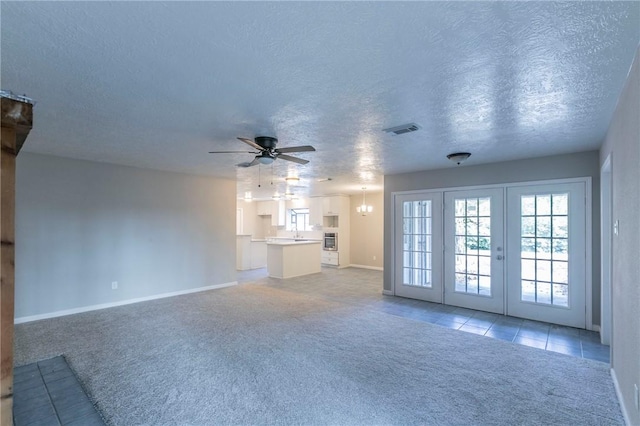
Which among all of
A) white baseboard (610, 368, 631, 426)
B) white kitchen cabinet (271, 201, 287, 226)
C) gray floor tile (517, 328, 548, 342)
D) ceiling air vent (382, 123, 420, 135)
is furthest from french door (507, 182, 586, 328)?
white kitchen cabinet (271, 201, 287, 226)

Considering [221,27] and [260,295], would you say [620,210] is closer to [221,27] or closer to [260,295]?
[221,27]

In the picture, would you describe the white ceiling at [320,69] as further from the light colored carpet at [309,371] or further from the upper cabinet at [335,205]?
the upper cabinet at [335,205]

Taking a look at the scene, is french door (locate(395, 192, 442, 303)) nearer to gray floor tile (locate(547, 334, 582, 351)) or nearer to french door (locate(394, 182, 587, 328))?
french door (locate(394, 182, 587, 328))

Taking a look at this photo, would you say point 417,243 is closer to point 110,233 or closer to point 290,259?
point 290,259

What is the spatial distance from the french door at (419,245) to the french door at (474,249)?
0.17 metres

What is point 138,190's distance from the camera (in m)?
5.75

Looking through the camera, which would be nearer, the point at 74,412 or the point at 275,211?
the point at 74,412

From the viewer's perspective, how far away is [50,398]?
2.59 metres

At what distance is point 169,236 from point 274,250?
2.79m

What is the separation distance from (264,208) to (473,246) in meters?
9.15

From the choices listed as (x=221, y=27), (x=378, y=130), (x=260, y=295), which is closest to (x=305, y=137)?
(x=378, y=130)

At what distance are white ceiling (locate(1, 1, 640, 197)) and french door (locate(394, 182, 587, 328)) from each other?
125cm

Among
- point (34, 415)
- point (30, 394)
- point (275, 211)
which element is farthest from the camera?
point (275, 211)

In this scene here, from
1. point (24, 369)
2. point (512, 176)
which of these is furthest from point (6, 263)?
point (512, 176)
